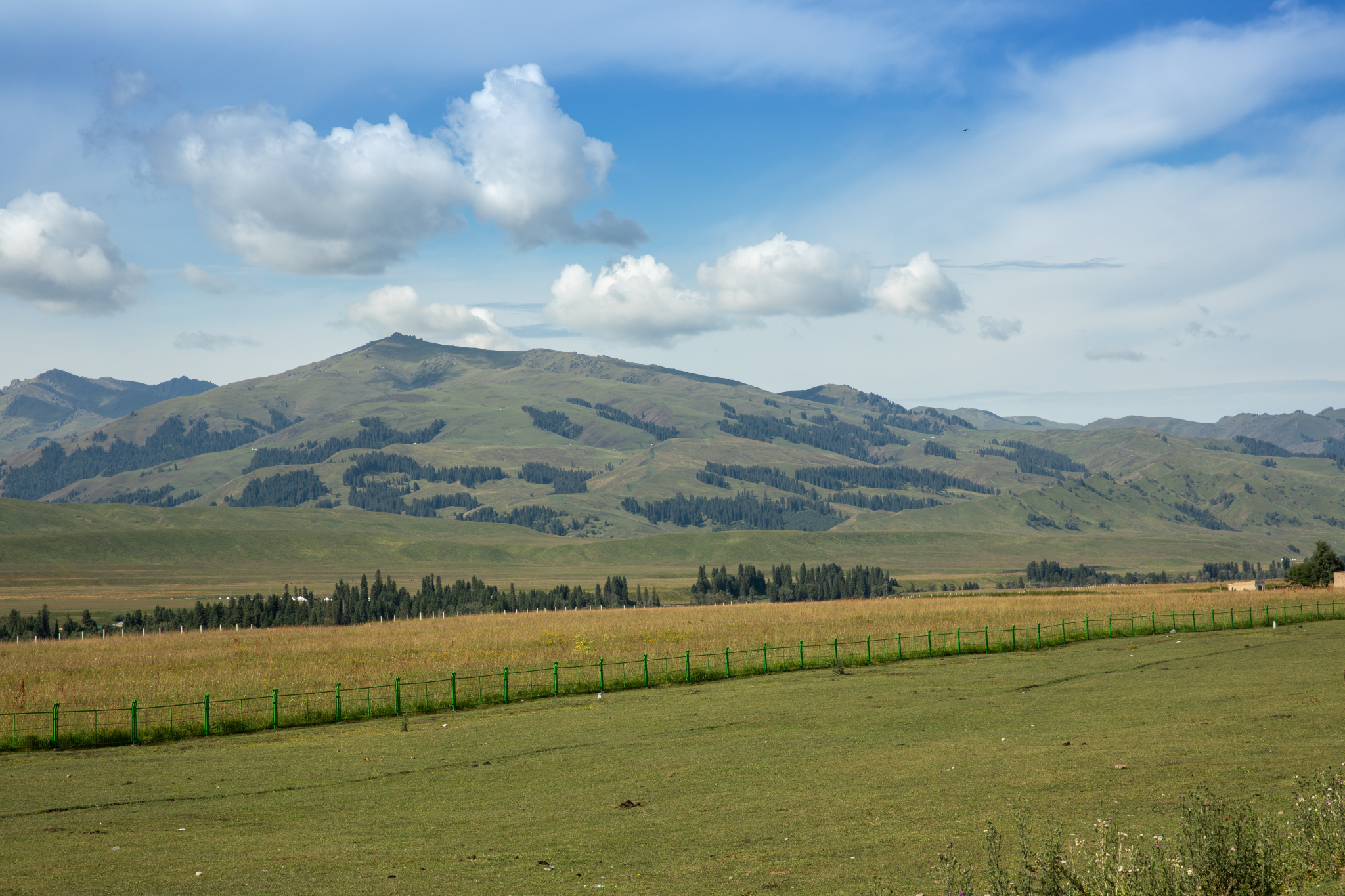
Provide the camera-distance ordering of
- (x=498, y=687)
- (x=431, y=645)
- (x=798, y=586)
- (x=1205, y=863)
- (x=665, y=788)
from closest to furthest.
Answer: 1. (x=1205, y=863)
2. (x=665, y=788)
3. (x=498, y=687)
4. (x=431, y=645)
5. (x=798, y=586)

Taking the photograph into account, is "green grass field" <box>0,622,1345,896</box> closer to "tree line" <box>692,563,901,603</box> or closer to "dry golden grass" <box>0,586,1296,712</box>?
"dry golden grass" <box>0,586,1296,712</box>

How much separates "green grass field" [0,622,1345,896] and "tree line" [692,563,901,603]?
135m

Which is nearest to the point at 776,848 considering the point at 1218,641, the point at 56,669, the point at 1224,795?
the point at 1224,795

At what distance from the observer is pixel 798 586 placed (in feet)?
589

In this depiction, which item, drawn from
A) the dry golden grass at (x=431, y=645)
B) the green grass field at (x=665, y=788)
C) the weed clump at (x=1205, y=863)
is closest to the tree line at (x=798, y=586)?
the dry golden grass at (x=431, y=645)

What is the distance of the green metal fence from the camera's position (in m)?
32.3

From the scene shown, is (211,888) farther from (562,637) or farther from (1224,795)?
(562,637)

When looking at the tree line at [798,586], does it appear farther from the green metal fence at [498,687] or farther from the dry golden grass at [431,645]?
the green metal fence at [498,687]

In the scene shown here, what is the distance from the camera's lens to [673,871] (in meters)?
13.3

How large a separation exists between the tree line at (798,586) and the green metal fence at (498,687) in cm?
10859

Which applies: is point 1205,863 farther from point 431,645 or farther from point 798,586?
point 798,586

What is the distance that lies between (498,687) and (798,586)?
142 meters

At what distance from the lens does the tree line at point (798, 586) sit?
17338 cm

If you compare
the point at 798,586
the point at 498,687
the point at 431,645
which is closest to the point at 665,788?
the point at 498,687
